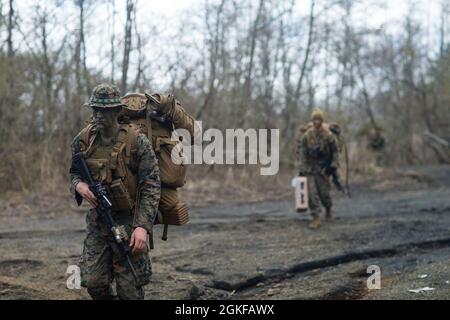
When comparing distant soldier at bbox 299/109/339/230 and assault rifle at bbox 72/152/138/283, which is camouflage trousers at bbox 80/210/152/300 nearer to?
assault rifle at bbox 72/152/138/283

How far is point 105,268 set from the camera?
15.6ft

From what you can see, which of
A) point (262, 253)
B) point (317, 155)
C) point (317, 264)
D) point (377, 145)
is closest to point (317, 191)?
point (317, 155)

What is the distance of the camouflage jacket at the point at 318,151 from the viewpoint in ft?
35.5

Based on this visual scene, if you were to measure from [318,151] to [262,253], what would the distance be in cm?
281

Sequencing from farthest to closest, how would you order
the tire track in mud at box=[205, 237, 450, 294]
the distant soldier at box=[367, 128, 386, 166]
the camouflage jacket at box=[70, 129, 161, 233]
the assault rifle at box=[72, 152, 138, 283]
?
the distant soldier at box=[367, 128, 386, 166] < the tire track in mud at box=[205, 237, 450, 294] < the camouflage jacket at box=[70, 129, 161, 233] < the assault rifle at box=[72, 152, 138, 283]

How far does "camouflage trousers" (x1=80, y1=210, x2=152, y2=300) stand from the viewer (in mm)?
4711

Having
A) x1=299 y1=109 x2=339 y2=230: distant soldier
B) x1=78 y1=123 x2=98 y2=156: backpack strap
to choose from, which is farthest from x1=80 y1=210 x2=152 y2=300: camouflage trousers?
x1=299 y1=109 x2=339 y2=230: distant soldier

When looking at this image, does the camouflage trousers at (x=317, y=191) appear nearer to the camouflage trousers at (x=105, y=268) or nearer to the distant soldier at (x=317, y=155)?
the distant soldier at (x=317, y=155)

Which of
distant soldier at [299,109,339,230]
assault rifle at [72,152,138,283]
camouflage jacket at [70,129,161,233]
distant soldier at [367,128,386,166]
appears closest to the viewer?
assault rifle at [72,152,138,283]

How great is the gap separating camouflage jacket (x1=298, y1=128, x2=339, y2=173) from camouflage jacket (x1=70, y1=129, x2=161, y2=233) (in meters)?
6.25

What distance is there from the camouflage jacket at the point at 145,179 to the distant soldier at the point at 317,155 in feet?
20.3

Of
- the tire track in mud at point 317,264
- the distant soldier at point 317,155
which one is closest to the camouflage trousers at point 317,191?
the distant soldier at point 317,155
